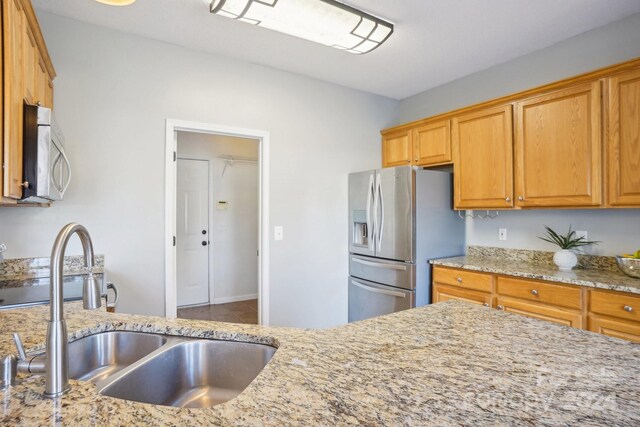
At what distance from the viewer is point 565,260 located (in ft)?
7.83

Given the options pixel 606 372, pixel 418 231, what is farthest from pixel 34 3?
pixel 606 372

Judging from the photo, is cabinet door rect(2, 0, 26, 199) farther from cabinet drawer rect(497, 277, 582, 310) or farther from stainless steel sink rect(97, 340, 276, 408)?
cabinet drawer rect(497, 277, 582, 310)

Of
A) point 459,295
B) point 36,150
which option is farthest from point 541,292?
point 36,150

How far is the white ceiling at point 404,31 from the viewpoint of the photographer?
2.14m

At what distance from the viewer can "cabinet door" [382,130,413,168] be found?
11.4 feet

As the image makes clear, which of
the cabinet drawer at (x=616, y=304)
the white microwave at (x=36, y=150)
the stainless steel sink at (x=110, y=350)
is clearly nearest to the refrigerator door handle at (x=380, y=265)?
the cabinet drawer at (x=616, y=304)

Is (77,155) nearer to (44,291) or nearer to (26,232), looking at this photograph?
(26,232)

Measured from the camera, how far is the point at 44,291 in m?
1.72

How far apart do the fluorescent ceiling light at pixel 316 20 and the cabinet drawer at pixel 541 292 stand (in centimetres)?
197

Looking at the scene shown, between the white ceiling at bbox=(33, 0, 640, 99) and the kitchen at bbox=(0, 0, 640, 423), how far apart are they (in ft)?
0.10

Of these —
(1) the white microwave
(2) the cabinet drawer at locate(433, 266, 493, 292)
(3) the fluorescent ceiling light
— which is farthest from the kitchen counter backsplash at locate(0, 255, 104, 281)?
(2) the cabinet drawer at locate(433, 266, 493, 292)

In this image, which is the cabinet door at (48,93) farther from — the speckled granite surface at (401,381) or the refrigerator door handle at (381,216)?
the refrigerator door handle at (381,216)

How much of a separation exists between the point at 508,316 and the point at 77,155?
269 centimetres

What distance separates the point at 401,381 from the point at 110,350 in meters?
0.99
